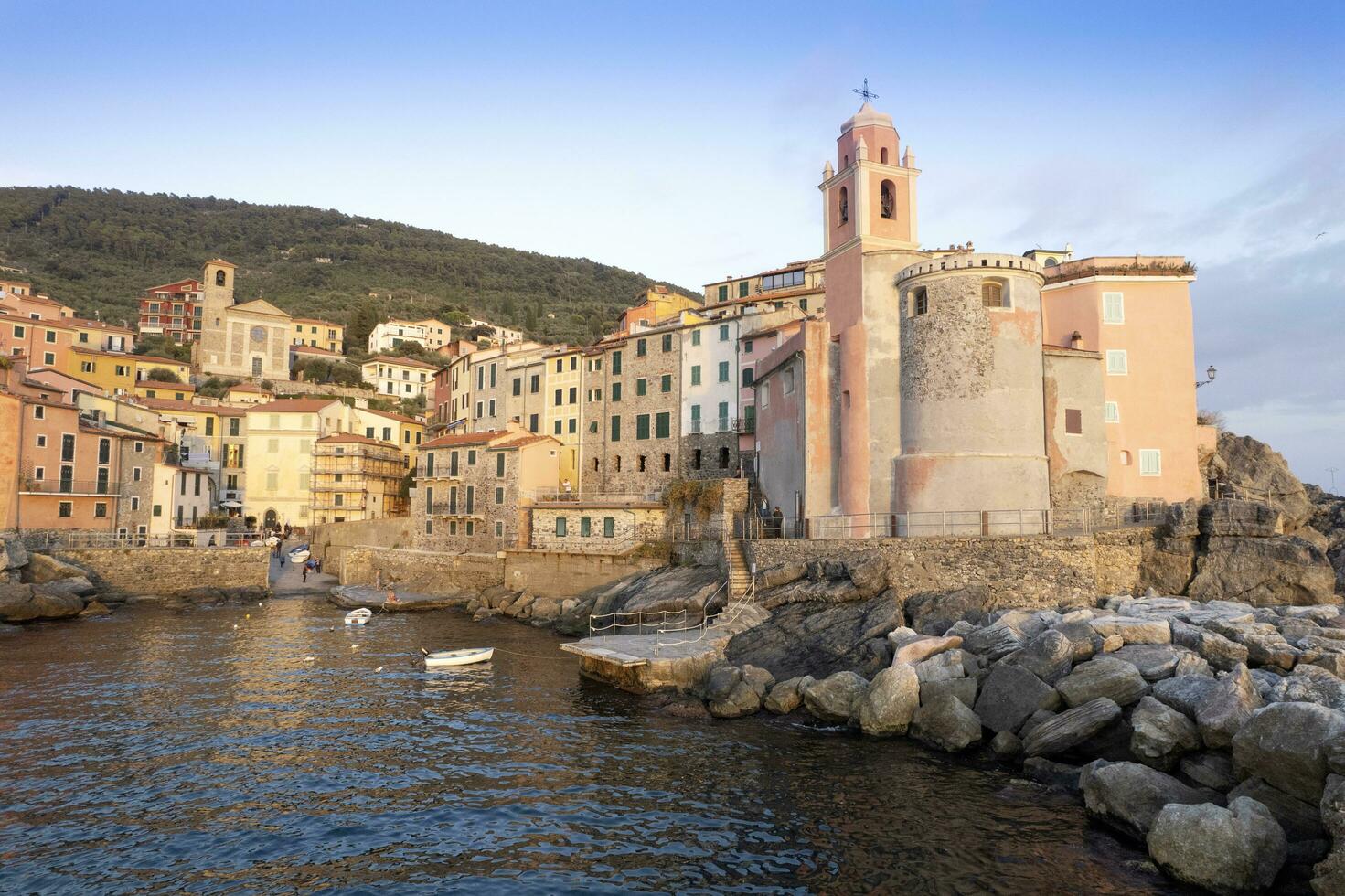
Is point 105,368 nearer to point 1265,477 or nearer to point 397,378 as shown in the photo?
point 397,378

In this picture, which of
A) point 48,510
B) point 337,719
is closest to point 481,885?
point 337,719

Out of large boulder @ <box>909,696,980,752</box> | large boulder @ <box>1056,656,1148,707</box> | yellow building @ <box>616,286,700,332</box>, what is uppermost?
yellow building @ <box>616,286,700,332</box>

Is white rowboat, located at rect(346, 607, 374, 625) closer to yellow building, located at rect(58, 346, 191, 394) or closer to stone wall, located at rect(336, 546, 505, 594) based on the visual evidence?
stone wall, located at rect(336, 546, 505, 594)

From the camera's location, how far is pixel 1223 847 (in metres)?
12.3

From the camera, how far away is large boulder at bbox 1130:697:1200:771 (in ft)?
51.0

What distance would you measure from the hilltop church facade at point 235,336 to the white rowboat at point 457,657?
7707 cm

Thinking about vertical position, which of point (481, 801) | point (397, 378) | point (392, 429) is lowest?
point (481, 801)

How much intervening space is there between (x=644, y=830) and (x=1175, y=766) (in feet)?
33.6

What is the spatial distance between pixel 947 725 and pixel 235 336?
95.8 metres

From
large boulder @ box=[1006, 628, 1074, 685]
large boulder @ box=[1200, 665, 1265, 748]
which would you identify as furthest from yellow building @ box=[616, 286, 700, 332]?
large boulder @ box=[1200, 665, 1265, 748]

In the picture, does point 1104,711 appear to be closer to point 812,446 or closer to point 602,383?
point 812,446

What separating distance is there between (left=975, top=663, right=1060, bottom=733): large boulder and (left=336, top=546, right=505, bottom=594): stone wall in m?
33.5

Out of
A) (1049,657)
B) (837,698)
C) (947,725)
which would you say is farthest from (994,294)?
(947,725)

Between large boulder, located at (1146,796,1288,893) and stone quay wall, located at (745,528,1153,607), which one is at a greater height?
stone quay wall, located at (745,528,1153,607)
